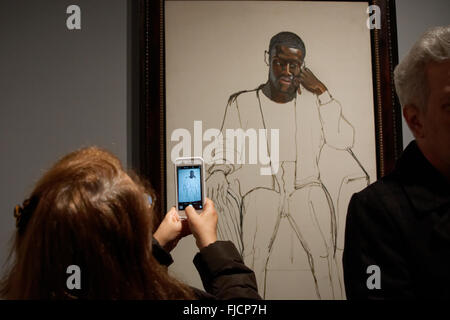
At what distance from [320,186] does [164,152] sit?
47 cm

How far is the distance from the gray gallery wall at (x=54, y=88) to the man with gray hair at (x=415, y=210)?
706mm

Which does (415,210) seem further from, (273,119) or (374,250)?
(273,119)

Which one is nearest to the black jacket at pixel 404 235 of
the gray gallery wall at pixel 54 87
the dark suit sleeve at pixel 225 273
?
the dark suit sleeve at pixel 225 273

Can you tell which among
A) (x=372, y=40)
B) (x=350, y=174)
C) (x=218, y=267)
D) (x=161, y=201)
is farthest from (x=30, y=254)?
(x=372, y=40)

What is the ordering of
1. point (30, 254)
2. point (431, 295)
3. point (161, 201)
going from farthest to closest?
point (161, 201), point (431, 295), point (30, 254)

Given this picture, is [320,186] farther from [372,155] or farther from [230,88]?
[230,88]

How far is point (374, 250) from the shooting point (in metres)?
0.71

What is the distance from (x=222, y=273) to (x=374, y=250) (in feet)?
0.93

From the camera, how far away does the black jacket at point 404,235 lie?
2.26 ft

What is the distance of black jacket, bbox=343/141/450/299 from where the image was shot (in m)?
0.69

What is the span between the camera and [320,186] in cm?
116

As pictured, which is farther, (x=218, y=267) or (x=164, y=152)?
(x=164, y=152)

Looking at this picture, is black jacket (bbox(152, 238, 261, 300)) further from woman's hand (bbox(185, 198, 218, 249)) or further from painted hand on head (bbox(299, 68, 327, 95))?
painted hand on head (bbox(299, 68, 327, 95))
